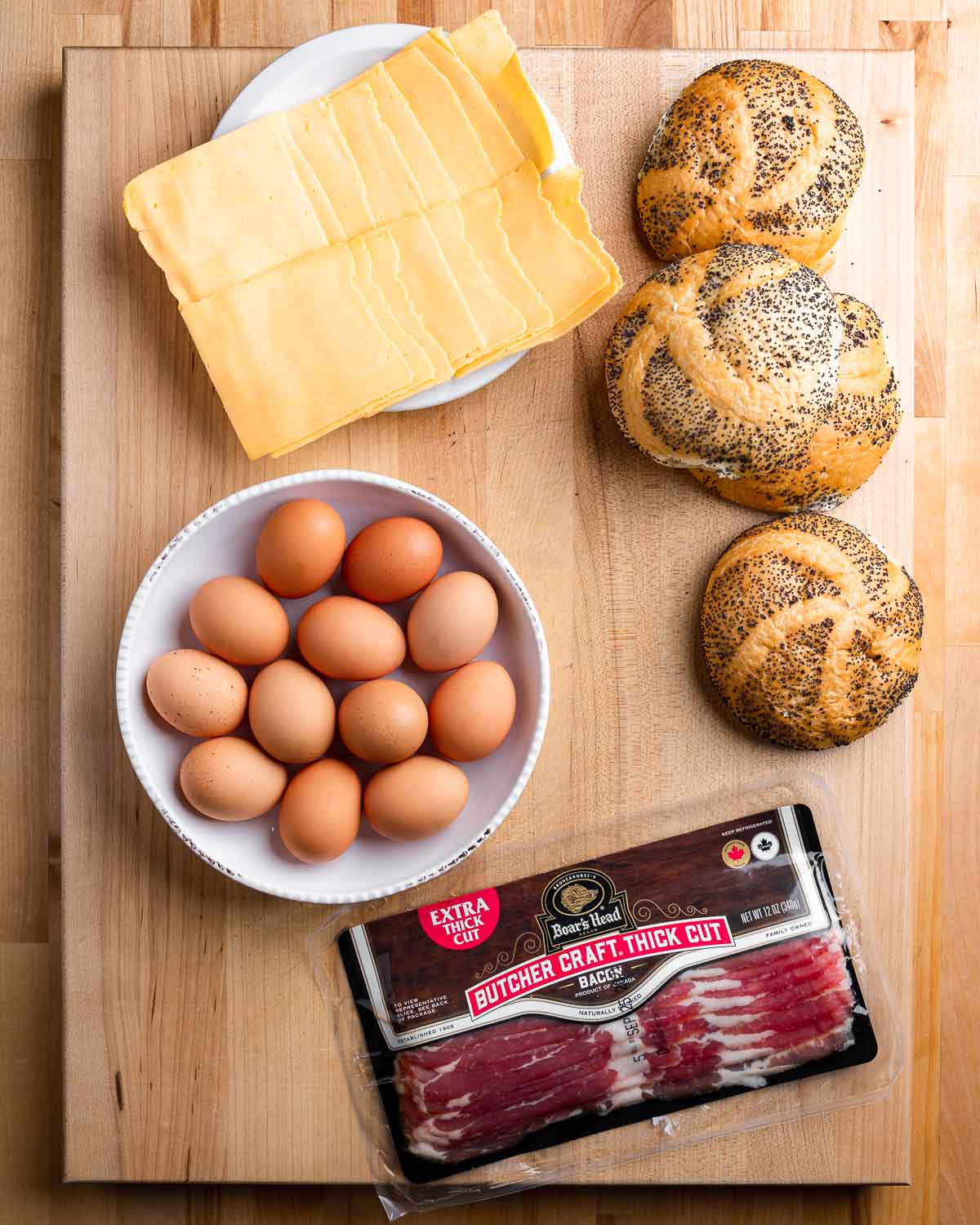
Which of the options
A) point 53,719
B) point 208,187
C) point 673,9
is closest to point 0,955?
point 53,719

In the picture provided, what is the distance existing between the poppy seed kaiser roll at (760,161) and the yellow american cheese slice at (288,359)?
0.88 feet

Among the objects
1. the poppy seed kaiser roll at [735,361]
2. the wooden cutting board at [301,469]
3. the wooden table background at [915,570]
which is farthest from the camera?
the wooden table background at [915,570]

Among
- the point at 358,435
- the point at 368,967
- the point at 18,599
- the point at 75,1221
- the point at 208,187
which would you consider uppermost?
the point at 208,187

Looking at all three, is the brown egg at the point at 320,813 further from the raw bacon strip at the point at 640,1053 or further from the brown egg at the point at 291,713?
the raw bacon strip at the point at 640,1053

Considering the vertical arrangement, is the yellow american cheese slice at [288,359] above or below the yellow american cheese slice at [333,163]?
below

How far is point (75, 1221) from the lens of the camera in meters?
0.95

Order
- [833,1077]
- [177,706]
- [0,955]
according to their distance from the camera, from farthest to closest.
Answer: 1. [0,955]
2. [833,1077]
3. [177,706]

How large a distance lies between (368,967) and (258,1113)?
16cm

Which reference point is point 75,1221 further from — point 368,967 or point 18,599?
point 18,599

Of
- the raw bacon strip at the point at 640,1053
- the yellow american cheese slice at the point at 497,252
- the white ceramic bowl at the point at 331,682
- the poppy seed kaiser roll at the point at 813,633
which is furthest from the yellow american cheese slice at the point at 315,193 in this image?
the raw bacon strip at the point at 640,1053

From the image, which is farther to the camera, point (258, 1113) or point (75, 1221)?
point (75, 1221)

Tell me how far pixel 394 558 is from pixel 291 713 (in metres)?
0.14

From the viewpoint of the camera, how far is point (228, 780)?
0.75 meters

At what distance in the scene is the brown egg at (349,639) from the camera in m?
0.77
